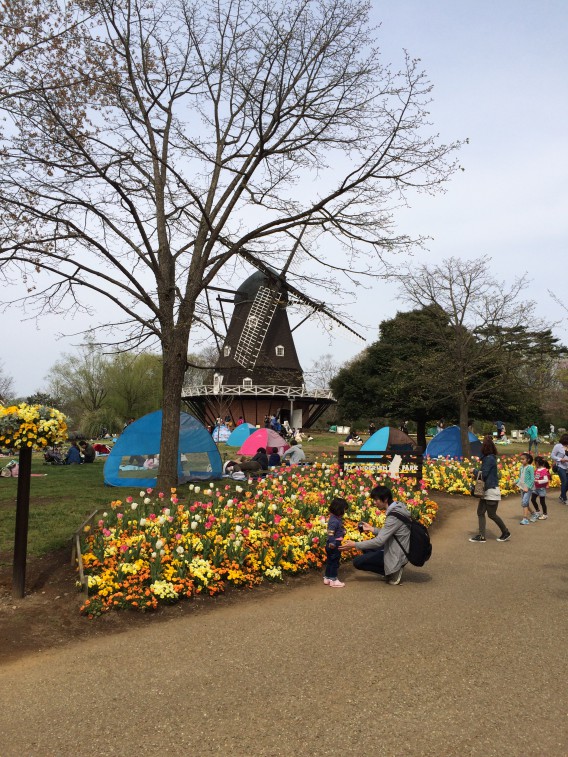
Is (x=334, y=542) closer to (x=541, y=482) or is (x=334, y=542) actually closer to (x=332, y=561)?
(x=332, y=561)

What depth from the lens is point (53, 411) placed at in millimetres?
A: 6926

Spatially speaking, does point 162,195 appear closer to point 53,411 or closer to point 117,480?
point 117,480

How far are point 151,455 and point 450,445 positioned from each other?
1390cm

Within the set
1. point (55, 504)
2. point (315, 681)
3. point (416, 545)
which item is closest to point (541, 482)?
point (416, 545)

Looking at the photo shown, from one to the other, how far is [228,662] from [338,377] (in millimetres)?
35324

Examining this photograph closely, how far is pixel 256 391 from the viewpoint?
147 ft

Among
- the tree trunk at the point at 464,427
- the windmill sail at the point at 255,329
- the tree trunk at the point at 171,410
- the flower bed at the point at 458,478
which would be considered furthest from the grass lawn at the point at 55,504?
the windmill sail at the point at 255,329

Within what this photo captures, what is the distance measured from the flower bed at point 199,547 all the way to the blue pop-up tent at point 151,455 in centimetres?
528

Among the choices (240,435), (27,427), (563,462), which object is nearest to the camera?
(27,427)

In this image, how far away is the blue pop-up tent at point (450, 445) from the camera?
83.1ft

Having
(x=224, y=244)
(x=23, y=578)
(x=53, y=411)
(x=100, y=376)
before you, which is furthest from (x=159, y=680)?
(x=100, y=376)

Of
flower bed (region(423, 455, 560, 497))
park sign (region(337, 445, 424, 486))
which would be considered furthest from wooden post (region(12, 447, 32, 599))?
flower bed (region(423, 455, 560, 497))

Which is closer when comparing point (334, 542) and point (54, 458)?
point (334, 542)

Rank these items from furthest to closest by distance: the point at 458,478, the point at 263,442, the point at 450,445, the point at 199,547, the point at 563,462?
the point at 263,442 → the point at 450,445 → the point at 458,478 → the point at 563,462 → the point at 199,547
